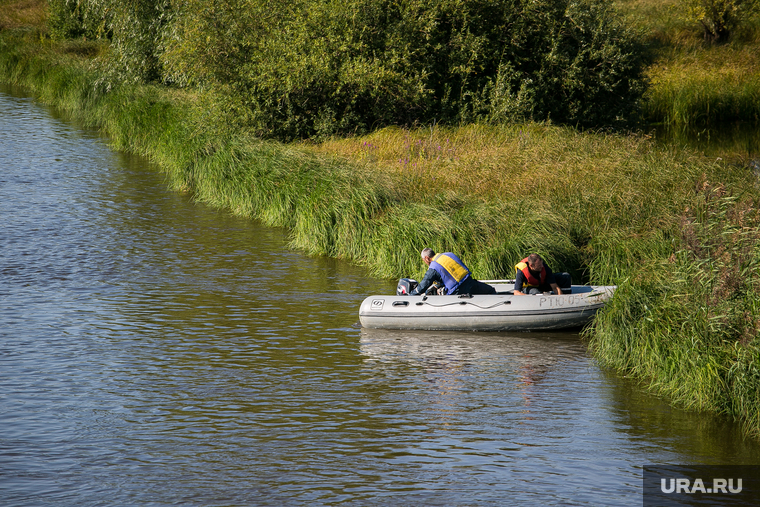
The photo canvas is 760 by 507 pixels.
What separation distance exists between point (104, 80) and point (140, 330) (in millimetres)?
18171

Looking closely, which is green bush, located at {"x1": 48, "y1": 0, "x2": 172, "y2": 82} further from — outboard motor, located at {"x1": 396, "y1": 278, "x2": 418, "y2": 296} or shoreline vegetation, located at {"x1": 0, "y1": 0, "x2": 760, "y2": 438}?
outboard motor, located at {"x1": 396, "y1": 278, "x2": 418, "y2": 296}

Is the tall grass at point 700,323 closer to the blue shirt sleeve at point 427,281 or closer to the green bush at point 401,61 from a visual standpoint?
the blue shirt sleeve at point 427,281

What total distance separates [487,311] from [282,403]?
3.60 m

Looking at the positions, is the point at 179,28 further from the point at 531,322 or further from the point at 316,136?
the point at 531,322

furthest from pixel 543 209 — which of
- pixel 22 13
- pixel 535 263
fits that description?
pixel 22 13

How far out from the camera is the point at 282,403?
28.6 ft

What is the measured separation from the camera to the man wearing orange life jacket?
37.4ft

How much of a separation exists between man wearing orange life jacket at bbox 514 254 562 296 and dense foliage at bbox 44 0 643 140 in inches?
332

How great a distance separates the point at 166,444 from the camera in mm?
7711

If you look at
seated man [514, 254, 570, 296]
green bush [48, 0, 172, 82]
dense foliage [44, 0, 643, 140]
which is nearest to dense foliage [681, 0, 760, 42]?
dense foliage [44, 0, 643, 140]

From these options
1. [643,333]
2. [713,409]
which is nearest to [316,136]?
Result: [643,333]

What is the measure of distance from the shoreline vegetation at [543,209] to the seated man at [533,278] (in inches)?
36.8

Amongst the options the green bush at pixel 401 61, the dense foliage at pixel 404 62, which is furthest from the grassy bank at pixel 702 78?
the green bush at pixel 401 61

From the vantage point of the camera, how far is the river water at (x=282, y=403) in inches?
277
